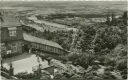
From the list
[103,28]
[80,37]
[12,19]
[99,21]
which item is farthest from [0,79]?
[99,21]

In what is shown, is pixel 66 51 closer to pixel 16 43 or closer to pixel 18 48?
pixel 18 48

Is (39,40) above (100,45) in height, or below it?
above

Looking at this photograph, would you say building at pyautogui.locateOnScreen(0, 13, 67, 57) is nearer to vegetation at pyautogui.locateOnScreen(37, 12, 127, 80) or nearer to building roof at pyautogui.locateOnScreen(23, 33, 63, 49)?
building roof at pyautogui.locateOnScreen(23, 33, 63, 49)

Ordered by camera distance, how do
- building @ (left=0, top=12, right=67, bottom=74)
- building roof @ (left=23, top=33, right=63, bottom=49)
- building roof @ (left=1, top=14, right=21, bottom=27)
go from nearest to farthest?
building @ (left=0, top=12, right=67, bottom=74) → building roof @ (left=1, top=14, right=21, bottom=27) → building roof @ (left=23, top=33, right=63, bottom=49)

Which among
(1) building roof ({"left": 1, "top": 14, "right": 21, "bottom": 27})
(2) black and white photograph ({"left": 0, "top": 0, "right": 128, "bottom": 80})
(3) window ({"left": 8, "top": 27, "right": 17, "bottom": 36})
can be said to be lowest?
(2) black and white photograph ({"left": 0, "top": 0, "right": 128, "bottom": 80})

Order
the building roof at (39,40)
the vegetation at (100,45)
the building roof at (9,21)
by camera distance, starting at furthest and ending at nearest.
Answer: the building roof at (39,40)
the building roof at (9,21)
the vegetation at (100,45)

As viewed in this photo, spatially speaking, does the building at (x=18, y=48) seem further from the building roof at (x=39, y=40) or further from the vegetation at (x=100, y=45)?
the vegetation at (x=100, y=45)

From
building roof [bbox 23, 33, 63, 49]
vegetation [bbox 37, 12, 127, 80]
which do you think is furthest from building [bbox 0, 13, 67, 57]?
vegetation [bbox 37, 12, 127, 80]

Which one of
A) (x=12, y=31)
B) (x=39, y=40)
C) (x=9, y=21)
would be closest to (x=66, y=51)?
(x=39, y=40)

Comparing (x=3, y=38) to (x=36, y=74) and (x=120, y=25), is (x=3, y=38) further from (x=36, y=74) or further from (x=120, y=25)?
(x=120, y=25)

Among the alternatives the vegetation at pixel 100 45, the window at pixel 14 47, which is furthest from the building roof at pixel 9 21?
the vegetation at pixel 100 45

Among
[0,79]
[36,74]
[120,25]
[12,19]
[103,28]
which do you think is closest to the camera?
[0,79]
